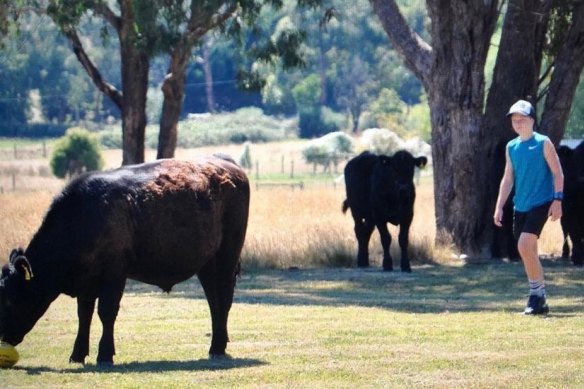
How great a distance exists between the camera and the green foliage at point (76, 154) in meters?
73.4

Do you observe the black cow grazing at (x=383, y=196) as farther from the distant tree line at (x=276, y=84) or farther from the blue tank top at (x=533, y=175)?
the distant tree line at (x=276, y=84)

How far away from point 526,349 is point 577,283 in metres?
8.28

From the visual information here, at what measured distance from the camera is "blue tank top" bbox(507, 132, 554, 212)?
15180 mm

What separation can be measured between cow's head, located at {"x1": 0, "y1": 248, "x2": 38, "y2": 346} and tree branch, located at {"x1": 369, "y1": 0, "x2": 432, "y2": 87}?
15202mm

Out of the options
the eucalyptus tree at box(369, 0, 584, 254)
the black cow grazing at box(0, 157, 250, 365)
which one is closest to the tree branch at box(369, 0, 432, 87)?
the eucalyptus tree at box(369, 0, 584, 254)

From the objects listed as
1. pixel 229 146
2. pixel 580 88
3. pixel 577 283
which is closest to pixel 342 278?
pixel 577 283

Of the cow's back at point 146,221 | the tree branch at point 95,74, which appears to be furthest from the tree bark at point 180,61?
the cow's back at point 146,221

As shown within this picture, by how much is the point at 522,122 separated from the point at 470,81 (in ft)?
35.7

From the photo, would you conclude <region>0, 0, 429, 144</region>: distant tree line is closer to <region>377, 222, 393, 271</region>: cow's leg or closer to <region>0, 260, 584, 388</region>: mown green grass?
<region>377, 222, 393, 271</region>: cow's leg

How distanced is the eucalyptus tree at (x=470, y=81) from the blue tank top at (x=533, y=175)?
34.9ft

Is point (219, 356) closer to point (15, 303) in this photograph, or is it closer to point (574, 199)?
point (15, 303)

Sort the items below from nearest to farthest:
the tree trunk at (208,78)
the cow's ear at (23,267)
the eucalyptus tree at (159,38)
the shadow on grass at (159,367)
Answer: the shadow on grass at (159,367) < the cow's ear at (23,267) < the eucalyptus tree at (159,38) < the tree trunk at (208,78)

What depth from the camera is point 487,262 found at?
25.2m

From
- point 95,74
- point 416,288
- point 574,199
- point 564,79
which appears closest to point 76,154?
point 95,74
